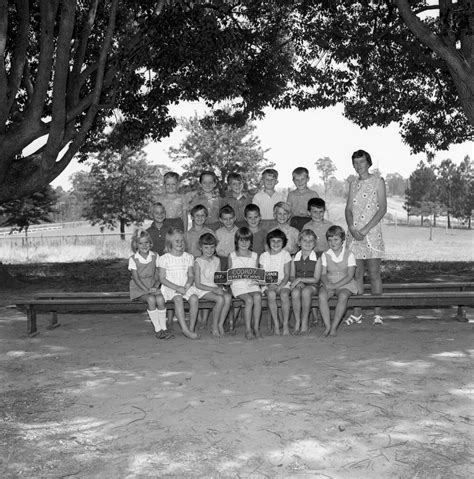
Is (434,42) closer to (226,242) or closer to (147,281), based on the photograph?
(226,242)

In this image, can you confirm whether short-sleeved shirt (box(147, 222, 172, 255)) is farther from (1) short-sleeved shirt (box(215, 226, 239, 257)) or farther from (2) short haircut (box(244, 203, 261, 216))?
(2) short haircut (box(244, 203, 261, 216))

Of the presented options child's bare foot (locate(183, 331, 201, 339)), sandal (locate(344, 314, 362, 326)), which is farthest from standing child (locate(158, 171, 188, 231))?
sandal (locate(344, 314, 362, 326))

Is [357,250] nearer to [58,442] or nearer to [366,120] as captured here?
[58,442]

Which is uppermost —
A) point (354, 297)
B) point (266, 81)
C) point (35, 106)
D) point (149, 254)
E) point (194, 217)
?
point (266, 81)

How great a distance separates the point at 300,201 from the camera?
24.3 ft

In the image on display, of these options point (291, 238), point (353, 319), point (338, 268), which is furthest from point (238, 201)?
point (353, 319)

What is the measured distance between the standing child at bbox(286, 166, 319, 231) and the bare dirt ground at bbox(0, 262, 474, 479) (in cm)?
157

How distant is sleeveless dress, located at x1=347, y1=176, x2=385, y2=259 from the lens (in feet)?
22.7

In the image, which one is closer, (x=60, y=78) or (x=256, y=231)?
(x=256, y=231)

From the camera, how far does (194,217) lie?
7.05 metres

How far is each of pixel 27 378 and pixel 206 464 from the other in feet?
8.38

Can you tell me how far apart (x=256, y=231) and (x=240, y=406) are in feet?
10.9

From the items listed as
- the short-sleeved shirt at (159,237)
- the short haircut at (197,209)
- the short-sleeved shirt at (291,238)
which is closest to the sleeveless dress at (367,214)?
the short-sleeved shirt at (291,238)

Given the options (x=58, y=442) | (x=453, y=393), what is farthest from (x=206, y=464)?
(x=453, y=393)
